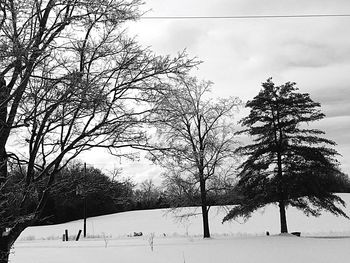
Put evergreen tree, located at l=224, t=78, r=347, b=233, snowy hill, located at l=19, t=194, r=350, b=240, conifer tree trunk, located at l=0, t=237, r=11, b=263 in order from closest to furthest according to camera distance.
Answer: conifer tree trunk, located at l=0, t=237, r=11, b=263
evergreen tree, located at l=224, t=78, r=347, b=233
snowy hill, located at l=19, t=194, r=350, b=240

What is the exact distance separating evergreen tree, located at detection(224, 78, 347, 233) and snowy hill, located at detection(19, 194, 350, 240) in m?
8.01

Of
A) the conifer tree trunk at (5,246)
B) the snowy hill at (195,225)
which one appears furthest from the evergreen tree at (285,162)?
the conifer tree trunk at (5,246)

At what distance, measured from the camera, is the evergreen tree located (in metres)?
27.9

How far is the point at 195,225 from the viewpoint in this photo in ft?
170

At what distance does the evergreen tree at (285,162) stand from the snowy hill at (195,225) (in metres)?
8.01

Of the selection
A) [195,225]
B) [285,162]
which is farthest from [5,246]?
[195,225]

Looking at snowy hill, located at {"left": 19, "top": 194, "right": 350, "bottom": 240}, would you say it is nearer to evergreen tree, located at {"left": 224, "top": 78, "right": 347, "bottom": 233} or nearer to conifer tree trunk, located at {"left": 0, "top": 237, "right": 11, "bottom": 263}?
evergreen tree, located at {"left": 224, "top": 78, "right": 347, "bottom": 233}

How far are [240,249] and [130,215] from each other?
49.8 m

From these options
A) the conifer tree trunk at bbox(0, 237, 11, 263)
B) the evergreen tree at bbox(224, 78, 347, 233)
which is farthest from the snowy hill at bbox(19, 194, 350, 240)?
the conifer tree trunk at bbox(0, 237, 11, 263)

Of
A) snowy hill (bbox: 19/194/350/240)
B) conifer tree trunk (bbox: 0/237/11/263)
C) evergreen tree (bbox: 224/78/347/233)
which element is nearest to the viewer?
conifer tree trunk (bbox: 0/237/11/263)

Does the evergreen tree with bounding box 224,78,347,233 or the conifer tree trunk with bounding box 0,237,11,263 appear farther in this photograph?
the evergreen tree with bounding box 224,78,347,233

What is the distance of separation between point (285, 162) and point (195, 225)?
1005 inches

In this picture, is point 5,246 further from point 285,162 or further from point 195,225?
point 195,225

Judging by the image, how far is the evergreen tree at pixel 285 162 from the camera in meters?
27.9
